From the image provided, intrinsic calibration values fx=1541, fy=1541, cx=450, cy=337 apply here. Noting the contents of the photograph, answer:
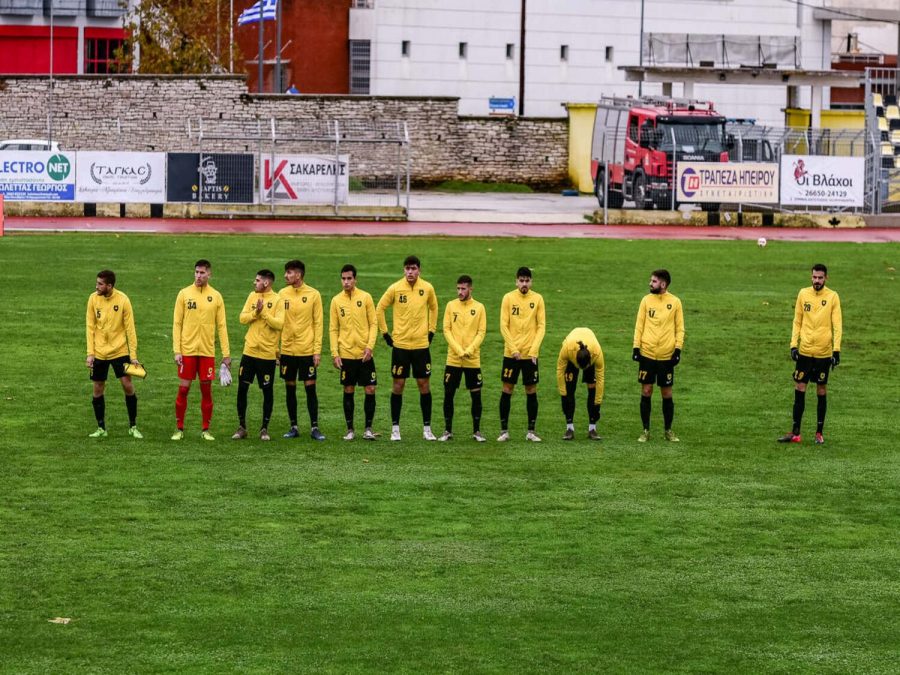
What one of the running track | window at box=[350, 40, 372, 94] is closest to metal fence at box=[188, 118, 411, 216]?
the running track

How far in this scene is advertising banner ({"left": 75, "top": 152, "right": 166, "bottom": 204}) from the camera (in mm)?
45000

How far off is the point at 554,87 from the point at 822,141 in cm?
3047

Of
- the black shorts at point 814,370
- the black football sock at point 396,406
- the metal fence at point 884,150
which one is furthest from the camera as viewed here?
the metal fence at point 884,150

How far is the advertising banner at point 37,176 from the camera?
45000 millimetres

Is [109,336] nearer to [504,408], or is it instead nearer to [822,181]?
[504,408]

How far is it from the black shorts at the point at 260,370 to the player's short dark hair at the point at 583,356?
3548 millimetres

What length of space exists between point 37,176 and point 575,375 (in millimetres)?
30544

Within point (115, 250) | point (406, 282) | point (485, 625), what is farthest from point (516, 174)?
point (485, 625)

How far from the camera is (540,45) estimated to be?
252 ft

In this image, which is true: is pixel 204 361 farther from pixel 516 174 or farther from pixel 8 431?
pixel 516 174

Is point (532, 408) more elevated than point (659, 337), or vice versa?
point (659, 337)

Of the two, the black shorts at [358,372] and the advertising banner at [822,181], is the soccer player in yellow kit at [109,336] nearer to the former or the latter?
the black shorts at [358,372]

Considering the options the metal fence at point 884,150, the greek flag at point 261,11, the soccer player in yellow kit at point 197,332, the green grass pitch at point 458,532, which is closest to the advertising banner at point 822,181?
the metal fence at point 884,150

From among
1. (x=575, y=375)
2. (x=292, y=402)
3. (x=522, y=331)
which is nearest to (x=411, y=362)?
(x=522, y=331)
